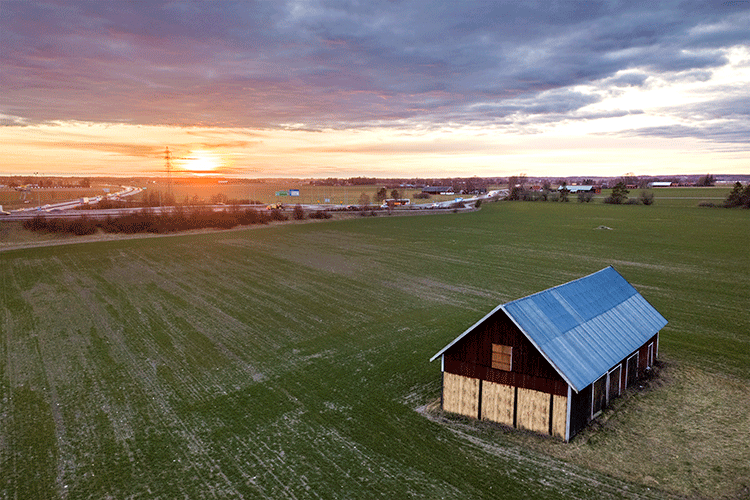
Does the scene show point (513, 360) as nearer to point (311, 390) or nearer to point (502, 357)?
point (502, 357)

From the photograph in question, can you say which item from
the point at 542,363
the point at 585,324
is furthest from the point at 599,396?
the point at 542,363

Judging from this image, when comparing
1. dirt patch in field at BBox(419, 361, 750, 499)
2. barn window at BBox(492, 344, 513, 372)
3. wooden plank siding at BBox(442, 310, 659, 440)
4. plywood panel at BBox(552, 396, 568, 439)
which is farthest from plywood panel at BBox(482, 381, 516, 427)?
plywood panel at BBox(552, 396, 568, 439)

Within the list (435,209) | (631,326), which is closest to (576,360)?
(631,326)

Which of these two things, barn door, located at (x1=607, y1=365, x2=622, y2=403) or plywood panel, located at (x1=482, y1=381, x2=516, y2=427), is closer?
plywood panel, located at (x1=482, y1=381, x2=516, y2=427)

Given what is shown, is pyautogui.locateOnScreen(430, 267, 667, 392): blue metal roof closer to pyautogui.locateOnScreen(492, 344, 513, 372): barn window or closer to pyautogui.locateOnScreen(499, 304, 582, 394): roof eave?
pyautogui.locateOnScreen(499, 304, 582, 394): roof eave

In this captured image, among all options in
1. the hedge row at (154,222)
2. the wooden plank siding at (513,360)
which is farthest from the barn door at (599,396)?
the hedge row at (154,222)

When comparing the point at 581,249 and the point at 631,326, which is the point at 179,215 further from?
the point at 631,326

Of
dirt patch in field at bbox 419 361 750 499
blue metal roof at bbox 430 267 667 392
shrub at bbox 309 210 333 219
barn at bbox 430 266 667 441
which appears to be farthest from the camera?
shrub at bbox 309 210 333 219
